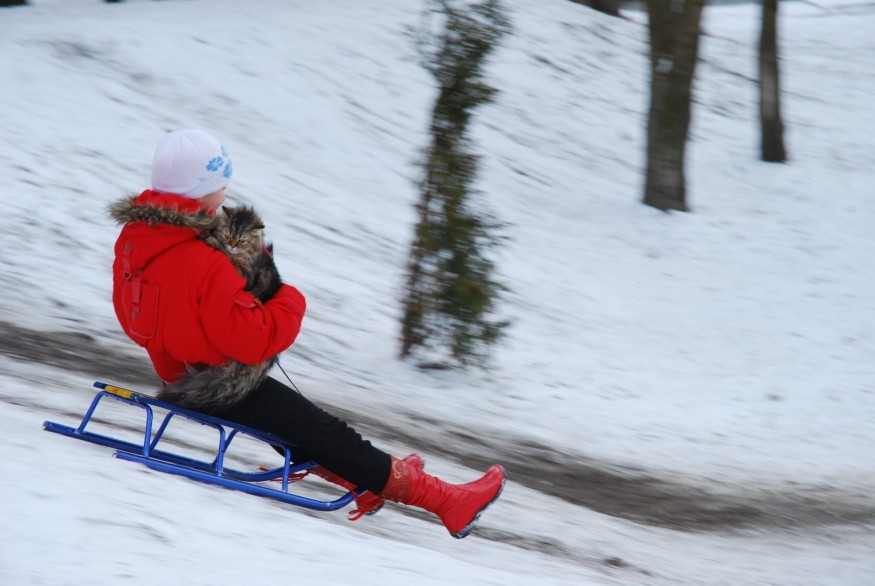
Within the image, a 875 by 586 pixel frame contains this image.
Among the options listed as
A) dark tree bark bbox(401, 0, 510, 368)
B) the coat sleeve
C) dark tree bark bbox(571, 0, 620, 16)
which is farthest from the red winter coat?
dark tree bark bbox(571, 0, 620, 16)

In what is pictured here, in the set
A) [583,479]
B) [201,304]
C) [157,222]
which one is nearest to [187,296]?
[201,304]

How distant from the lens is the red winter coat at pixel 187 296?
3.97 meters

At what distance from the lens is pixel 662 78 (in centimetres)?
1375

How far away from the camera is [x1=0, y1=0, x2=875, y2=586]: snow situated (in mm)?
3842

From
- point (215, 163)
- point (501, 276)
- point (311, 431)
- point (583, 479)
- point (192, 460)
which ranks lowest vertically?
point (501, 276)

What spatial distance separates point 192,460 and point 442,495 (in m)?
1.10

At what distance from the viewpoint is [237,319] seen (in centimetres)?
396

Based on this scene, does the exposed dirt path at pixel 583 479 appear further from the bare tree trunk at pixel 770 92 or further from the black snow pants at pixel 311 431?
the bare tree trunk at pixel 770 92

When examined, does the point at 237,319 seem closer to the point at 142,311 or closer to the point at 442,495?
the point at 142,311

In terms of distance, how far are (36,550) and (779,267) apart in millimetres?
11645

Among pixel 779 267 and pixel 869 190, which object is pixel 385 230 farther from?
pixel 869 190

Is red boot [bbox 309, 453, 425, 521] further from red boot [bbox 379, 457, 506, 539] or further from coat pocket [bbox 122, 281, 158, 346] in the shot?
coat pocket [bbox 122, 281, 158, 346]

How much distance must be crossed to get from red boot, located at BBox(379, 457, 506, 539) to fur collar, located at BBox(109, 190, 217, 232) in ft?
4.41

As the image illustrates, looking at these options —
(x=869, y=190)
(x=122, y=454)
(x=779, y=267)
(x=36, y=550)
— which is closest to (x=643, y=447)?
(x=122, y=454)
